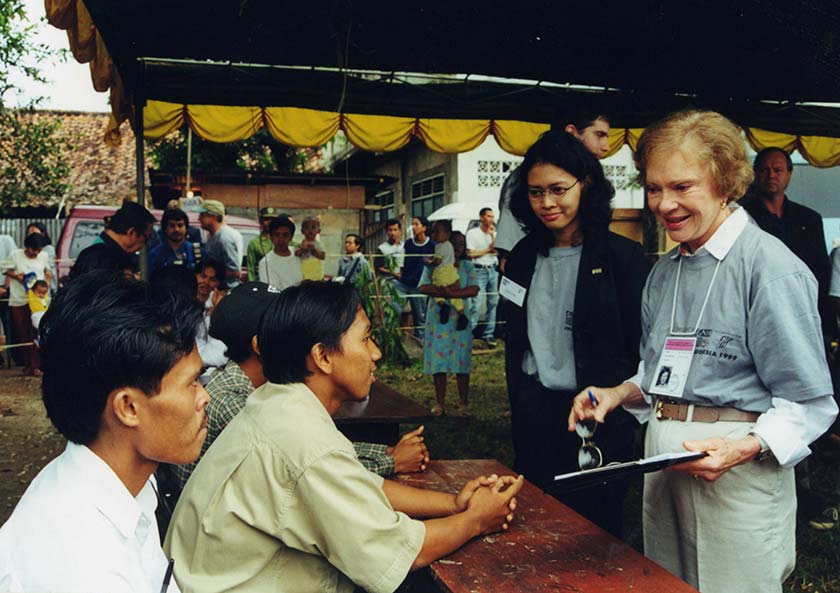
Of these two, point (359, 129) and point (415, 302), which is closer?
point (359, 129)

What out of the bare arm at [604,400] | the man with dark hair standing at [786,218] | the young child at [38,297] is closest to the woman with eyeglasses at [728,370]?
the bare arm at [604,400]

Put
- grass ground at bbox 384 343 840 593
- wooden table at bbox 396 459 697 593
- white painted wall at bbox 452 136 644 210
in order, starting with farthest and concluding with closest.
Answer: white painted wall at bbox 452 136 644 210 → grass ground at bbox 384 343 840 593 → wooden table at bbox 396 459 697 593

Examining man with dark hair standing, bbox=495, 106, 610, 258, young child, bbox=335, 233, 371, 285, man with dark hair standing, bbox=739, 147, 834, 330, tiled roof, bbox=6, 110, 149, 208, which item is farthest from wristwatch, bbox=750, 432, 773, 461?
tiled roof, bbox=6, 110, 149, 208

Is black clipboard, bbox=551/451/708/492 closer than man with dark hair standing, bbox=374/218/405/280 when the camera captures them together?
Yes

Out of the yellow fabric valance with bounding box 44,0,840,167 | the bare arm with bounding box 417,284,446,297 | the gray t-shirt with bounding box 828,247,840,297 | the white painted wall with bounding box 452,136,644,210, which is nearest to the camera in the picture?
the gray t-shirt with bounding box 828,247,840,297

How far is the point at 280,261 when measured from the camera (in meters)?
6.98

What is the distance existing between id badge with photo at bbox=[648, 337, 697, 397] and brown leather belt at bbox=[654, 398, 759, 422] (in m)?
0.05

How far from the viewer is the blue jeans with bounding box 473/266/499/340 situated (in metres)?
10.1

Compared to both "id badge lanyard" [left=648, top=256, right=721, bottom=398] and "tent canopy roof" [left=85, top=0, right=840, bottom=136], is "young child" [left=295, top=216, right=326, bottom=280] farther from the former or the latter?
"id badge lanyard" [left=648, top=256, right=721, bottom=398]

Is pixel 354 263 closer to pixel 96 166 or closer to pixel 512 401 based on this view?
pixel 512 401

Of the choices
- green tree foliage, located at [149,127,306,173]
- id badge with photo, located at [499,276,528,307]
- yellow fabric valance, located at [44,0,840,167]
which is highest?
green tree foliage, located at [149,127,306,173]

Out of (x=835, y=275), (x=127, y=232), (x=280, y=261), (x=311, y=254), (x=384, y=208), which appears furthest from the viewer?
(x=384, y=208)

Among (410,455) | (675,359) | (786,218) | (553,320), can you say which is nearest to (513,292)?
(553,320)

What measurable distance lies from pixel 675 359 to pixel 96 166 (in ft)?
70.2
